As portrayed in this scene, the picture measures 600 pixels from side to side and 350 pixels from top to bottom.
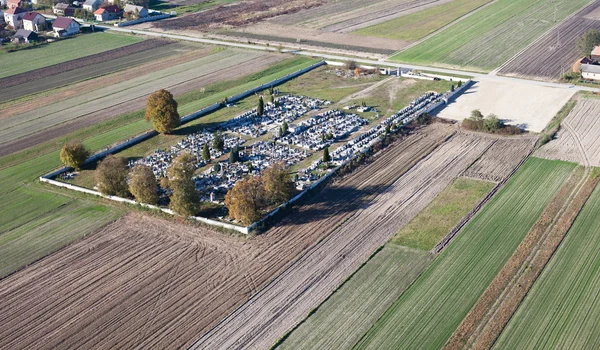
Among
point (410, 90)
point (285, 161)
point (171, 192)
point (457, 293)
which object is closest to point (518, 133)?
point (410, 90)

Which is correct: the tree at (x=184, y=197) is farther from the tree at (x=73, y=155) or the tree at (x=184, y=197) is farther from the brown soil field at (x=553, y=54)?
the brown soil field at (x=553, y=54)

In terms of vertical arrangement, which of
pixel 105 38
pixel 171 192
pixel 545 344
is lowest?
pixel 545 344

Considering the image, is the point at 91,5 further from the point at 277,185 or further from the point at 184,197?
the point at 277,185

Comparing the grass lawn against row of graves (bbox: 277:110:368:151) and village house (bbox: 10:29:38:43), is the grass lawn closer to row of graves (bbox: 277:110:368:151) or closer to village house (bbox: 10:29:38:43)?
village house (bbox: 10:29:38:43)

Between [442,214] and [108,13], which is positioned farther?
[108,13]

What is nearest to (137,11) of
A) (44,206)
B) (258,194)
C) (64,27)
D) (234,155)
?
(64,27)

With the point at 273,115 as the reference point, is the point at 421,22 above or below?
above

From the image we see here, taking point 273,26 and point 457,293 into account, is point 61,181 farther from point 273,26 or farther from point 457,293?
point 273,26
